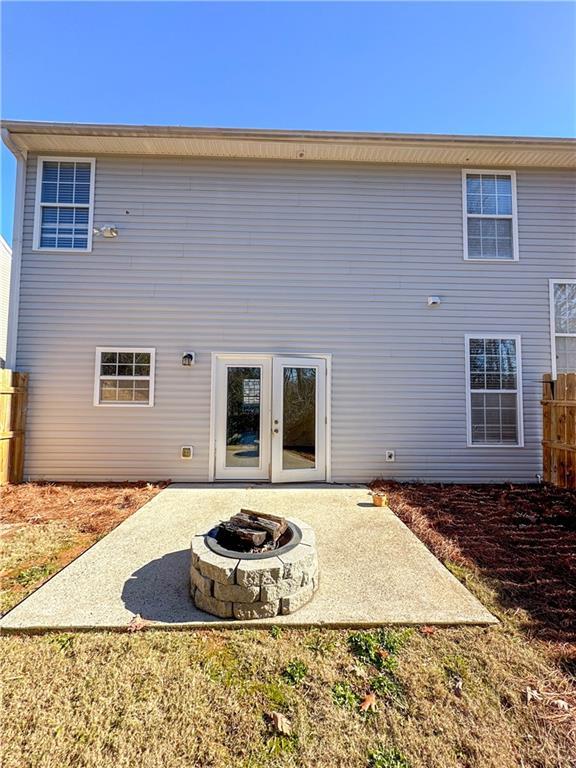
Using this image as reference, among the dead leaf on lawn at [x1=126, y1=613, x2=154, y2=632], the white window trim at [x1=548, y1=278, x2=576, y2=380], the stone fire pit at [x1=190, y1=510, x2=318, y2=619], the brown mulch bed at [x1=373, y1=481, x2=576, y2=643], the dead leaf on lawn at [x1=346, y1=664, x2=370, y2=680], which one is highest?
the white window trim at [x1=548, y1=278, x2=576, y2=380]

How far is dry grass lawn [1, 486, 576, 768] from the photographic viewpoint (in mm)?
1616

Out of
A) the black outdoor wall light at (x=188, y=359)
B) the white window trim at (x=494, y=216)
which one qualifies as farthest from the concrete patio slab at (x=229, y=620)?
the white window trim at (x=494, y=216)

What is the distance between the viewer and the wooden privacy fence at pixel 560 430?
5.69 m

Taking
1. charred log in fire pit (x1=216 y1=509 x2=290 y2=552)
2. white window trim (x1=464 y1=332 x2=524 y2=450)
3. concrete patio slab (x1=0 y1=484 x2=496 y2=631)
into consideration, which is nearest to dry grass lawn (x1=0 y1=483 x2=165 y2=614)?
concrete patio slab (x1=0 y1=484 x2=496 y2=631)

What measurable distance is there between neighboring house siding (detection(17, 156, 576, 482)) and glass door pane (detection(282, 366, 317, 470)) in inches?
16.1

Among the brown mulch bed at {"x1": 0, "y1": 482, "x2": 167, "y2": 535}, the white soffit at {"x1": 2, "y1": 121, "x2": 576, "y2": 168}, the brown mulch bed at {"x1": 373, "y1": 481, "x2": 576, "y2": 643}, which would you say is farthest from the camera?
the white soffit at {"x1": 2, "y1": 121, "x2": 576, "y2": 168}

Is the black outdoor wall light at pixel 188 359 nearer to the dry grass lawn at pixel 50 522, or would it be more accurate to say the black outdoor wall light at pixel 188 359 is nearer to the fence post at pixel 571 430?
the dry grass lawn at pixel 50 522

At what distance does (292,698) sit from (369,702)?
0.42m

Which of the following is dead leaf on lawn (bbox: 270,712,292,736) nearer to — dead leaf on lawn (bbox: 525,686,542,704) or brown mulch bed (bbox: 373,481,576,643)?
dead leaf on lawn (bbox: 525,686,542,704)

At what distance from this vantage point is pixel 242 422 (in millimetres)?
6199

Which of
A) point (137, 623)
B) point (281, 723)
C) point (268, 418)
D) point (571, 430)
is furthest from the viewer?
point (268, 418)

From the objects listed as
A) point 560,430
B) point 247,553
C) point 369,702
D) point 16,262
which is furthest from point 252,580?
point 16,262

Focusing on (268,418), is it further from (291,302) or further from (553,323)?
(553,323)

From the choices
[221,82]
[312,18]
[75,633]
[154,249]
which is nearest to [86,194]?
[154,249]
